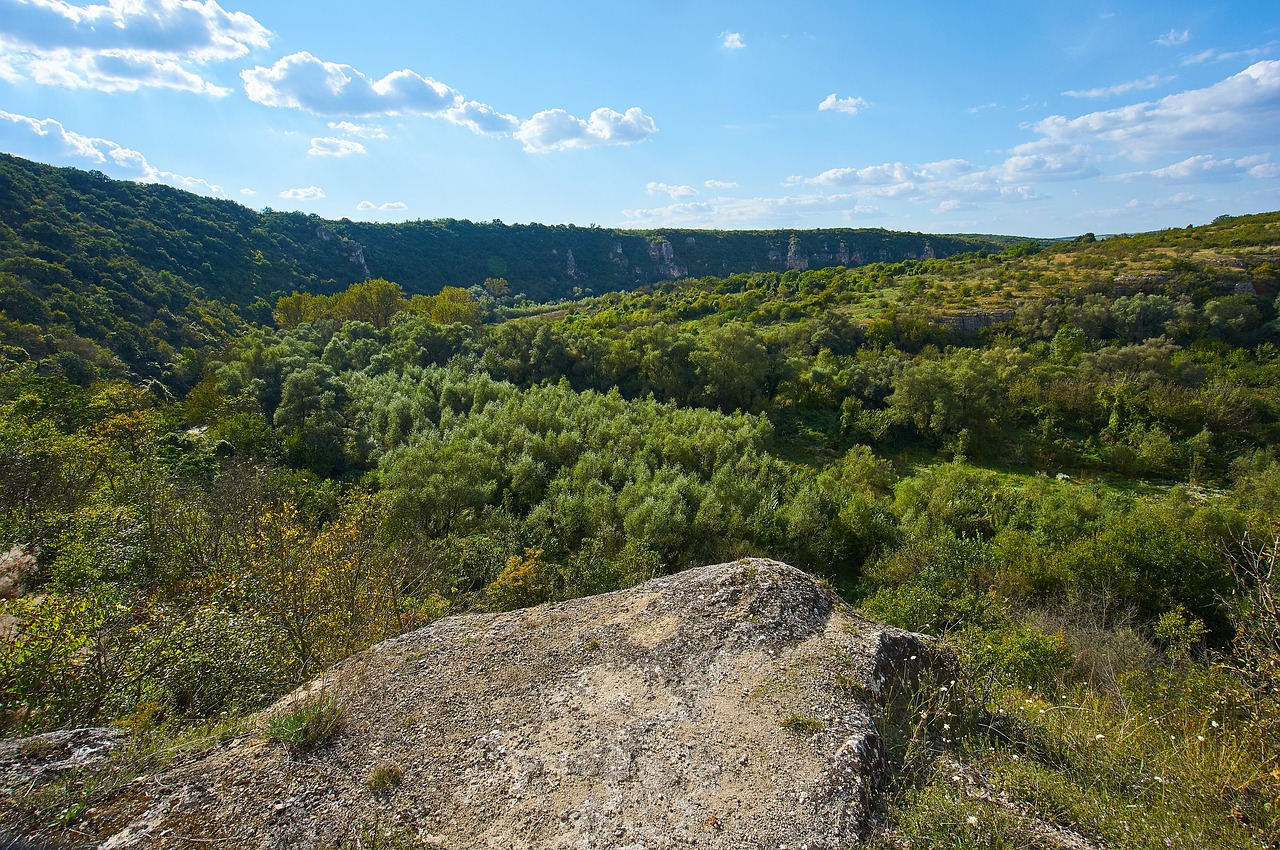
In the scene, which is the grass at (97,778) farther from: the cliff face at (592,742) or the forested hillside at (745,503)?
the cliff face at (592,742)

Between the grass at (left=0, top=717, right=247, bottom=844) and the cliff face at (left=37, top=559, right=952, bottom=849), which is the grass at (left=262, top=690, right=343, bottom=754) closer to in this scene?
the cliff face at (left=37, top=559, right=952, bottom=849)

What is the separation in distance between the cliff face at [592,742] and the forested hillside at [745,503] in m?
0.76

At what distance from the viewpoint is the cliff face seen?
18.4 ft

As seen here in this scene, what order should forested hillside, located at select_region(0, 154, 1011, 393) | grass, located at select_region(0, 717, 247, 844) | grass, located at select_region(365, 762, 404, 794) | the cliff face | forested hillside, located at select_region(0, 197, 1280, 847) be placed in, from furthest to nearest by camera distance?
forested hillside, located at select_region(0, 154, 1011, 393)
forested hillside, located at select_region(0, 197, 1280, 847)
grass, located at select_region(365, 762, 404, 794)
the cliff face
grass, located at select_region(0, 717, 247, 844)

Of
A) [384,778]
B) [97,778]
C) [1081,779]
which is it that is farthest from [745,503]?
[97,778]

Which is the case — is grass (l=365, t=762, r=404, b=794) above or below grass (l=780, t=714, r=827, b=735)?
below

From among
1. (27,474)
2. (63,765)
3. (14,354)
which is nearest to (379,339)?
(14,354)

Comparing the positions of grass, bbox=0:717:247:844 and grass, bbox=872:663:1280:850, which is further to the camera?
grass, bbox=0:717:247:844

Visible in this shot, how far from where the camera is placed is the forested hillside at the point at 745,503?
21.2ft

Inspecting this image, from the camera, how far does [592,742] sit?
6.73 m

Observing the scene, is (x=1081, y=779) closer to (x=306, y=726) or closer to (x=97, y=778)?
(x=306, y=726)

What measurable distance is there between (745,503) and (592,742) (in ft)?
42.2

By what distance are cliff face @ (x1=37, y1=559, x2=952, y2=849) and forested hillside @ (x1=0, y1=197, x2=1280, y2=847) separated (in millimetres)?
760

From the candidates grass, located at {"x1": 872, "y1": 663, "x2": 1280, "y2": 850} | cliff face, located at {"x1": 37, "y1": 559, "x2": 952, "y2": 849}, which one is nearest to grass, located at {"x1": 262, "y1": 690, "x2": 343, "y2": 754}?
cliff face, located at {"x1": 37, "y1": 559, "x2": 952, "y2": 849}
